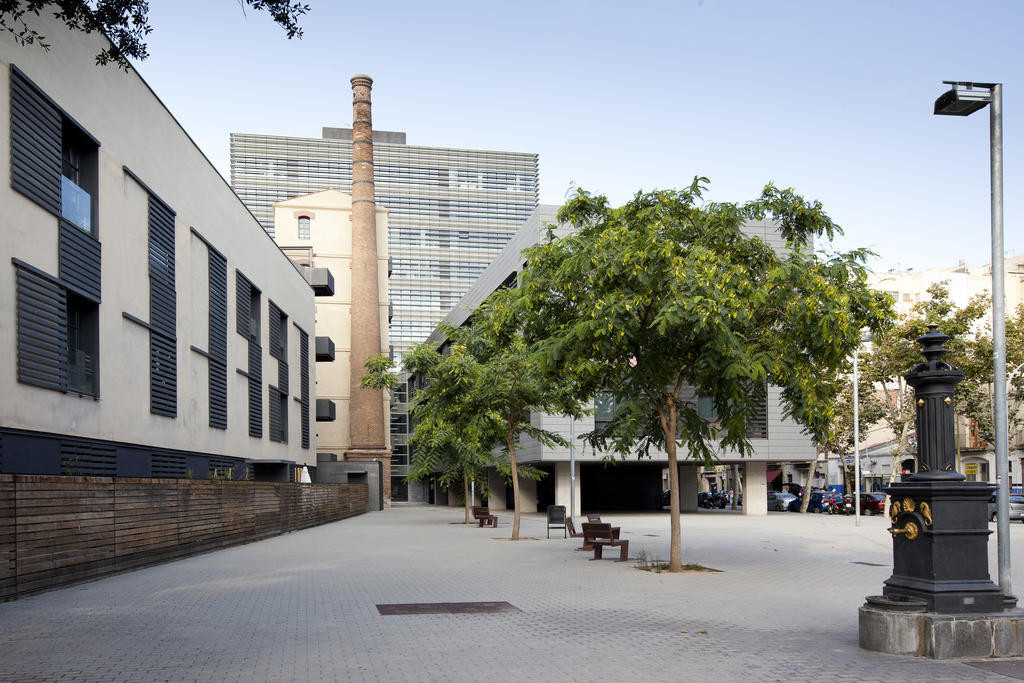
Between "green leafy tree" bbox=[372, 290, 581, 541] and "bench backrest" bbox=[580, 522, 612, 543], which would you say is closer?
"bench backrest" bbox=[580, 522, 612, 543]

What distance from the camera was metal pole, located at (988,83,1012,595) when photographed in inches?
435

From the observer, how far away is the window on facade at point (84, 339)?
20.3m

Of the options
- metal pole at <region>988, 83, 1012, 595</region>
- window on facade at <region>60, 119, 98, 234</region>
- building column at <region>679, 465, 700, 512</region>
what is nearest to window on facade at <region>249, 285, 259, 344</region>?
window on facade at <region>60, 119, 98, 234</region>

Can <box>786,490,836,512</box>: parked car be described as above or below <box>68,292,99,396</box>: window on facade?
below

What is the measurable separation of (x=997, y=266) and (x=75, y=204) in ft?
56.1

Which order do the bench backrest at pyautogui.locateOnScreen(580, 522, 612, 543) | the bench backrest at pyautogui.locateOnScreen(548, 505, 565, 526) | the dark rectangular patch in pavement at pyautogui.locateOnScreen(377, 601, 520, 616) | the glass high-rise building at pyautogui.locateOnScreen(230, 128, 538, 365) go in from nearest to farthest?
1. the dark rectangular patch in pavement at pyautogui.locateOnScreen(377, 601, 520, 616)
2. the bench backrest at pyautogui.locateOnScreen(580, 522, 612, 543)
3. the bench backrest at pyautogui.locateOnScreen(548, 505, 565, 526)
4. the glass high-rise building at pyautogui.locateOnScreen(230, 128, 538, 365)

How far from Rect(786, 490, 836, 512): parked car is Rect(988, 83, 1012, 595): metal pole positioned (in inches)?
1612

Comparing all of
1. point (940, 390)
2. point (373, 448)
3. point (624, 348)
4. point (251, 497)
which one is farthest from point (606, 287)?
point (373, 448)

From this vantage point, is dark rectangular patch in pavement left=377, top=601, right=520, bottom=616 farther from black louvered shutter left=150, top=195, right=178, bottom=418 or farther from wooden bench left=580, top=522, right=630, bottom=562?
black louvered shutter left=150, top=195, right=178, bottom=418

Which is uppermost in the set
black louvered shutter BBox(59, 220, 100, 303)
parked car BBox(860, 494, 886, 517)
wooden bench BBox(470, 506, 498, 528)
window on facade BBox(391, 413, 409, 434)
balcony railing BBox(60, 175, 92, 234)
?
balcony railing BBox(60, 175, 92, 234)

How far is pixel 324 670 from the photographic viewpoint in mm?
8336

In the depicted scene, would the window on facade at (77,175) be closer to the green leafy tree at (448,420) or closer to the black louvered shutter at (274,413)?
the green leafy tree at (448,420)

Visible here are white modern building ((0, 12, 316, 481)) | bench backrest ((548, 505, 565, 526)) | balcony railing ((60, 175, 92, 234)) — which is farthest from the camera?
bench backrest ((548, 505, 565, 526))

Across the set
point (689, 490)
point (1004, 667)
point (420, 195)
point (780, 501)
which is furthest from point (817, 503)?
point (420, 195)
